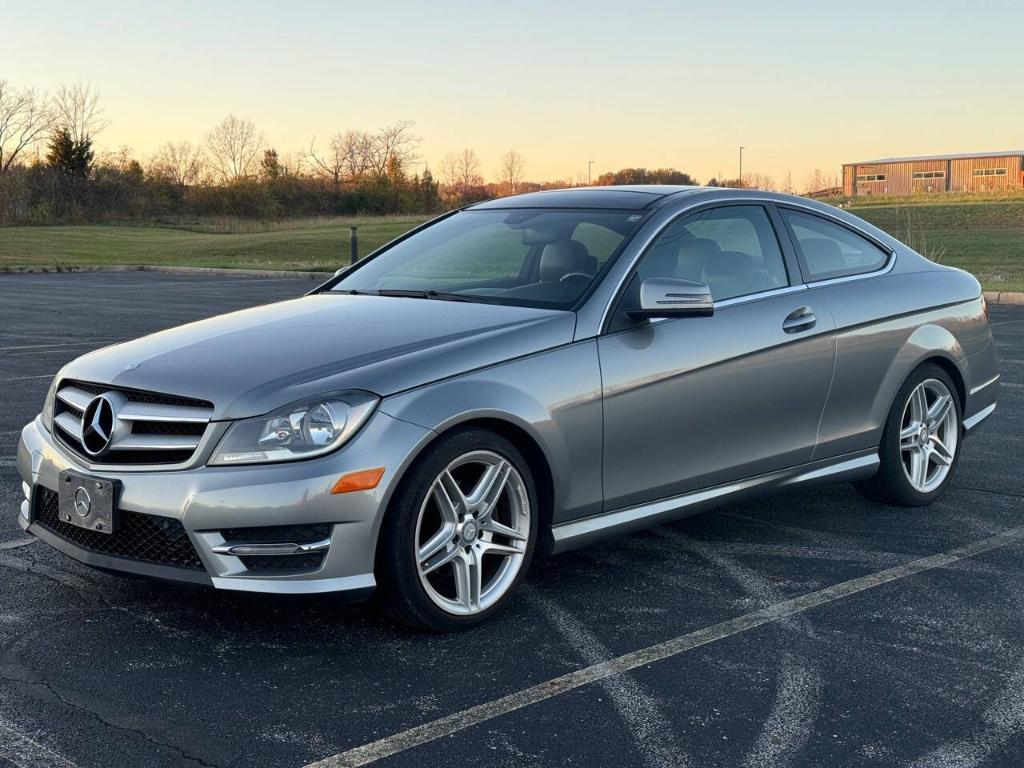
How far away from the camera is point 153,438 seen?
163 inches

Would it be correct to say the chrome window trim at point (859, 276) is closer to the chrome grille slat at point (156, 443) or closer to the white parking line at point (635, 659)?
the white parking line at point (635, 659)

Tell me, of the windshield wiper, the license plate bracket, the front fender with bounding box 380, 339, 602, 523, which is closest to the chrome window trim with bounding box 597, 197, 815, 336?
the front fender with bounding box 380, 339, 602, 523

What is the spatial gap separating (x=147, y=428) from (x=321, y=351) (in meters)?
0.66

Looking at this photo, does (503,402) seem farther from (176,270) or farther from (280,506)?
(176,270)

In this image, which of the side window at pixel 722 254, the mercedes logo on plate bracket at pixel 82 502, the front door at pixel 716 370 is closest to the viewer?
the mercedes logo on plate bracket at pixel 82 502

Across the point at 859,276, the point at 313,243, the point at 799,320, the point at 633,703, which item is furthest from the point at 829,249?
the point at 313,243

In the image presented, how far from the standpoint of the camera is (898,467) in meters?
6.09

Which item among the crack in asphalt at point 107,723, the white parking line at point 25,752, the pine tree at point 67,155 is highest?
the pine tree at point 67,155

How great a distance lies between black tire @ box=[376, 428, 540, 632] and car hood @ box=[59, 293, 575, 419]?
250 millimetres

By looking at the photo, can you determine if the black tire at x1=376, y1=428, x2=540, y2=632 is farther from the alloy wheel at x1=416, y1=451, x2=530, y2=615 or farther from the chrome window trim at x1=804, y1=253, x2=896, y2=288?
the chrome window trim at x1=804, y1=253, x2=896, y2=288

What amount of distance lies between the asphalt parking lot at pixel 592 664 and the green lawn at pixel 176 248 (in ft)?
82.6

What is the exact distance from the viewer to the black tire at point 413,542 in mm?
4066

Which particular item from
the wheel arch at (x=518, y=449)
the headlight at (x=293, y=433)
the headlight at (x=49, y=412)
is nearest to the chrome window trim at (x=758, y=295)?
the wheel arch at (x=518, y=449)

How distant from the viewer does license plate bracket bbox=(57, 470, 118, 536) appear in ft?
13.4
